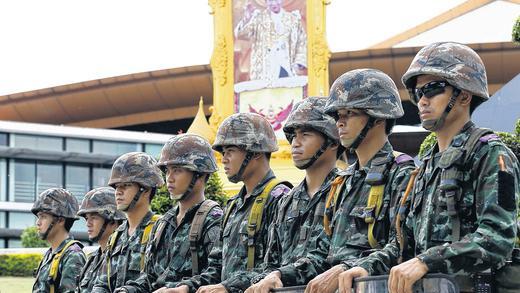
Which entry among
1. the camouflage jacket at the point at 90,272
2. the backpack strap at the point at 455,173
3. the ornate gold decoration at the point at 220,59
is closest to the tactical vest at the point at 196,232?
the camouflage jacket at the point at 90,272

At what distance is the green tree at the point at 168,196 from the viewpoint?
21.0 m

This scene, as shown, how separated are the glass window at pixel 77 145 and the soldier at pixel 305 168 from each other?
37.5 meters

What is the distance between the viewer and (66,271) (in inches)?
508

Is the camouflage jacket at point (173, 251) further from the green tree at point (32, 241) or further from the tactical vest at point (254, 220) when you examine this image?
the green tree at point (32, 241)

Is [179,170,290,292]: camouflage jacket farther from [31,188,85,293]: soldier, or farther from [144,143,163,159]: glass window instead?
[144,143,163,159]: glass window

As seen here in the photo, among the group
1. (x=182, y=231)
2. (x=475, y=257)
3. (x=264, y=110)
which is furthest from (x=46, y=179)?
(x=475, y=257)

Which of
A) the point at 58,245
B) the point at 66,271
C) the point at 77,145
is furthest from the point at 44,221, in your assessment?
the point at 77,145

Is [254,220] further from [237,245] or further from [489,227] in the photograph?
[489,227]

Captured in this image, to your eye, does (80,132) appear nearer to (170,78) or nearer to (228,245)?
(170,78)

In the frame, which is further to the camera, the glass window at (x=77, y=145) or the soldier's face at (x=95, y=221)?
the glass window at (x=77, y=145)

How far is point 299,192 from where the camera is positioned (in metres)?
8.50

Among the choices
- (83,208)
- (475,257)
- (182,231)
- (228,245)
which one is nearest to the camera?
(475,257)

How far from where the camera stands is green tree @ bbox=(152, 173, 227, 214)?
2103 centimetres

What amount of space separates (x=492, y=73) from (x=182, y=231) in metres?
36.4
